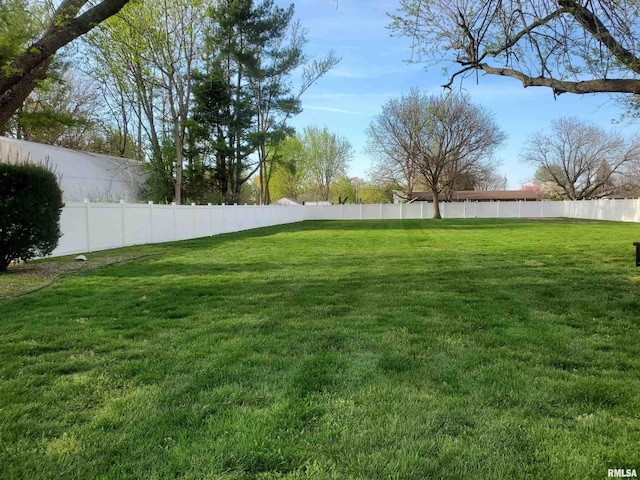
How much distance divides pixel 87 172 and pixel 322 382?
60.6 ft

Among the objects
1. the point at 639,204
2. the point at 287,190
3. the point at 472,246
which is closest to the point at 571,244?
the point at 472,246

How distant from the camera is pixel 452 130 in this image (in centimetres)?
3016

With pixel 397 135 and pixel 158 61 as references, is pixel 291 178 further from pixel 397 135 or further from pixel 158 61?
pixel 158 61

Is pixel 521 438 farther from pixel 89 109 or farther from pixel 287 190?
pixel 287 190

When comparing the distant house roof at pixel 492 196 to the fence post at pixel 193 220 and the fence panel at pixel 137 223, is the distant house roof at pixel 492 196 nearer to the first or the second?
the fence post at pixel 193 220

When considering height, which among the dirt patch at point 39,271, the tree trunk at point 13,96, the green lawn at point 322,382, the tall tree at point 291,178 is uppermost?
A: the tall tree at point 291,178

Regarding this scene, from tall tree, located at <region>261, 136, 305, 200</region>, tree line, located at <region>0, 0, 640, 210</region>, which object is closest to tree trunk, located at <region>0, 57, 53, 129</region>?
tree line, located at <region>0, 0, 640, 210</region>

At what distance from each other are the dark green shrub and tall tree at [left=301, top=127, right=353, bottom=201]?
40.8 metres

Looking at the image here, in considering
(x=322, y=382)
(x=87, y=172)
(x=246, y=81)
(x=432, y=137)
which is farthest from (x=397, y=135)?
(x=322, y=382)

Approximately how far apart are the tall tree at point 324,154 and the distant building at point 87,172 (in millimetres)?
28043

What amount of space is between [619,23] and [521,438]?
5954 millimetres

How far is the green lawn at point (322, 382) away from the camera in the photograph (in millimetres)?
1938

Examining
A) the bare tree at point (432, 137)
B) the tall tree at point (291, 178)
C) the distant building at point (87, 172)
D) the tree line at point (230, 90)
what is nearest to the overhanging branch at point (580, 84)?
the tree line at point (230, 90)

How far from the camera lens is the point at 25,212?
7.07 meters
